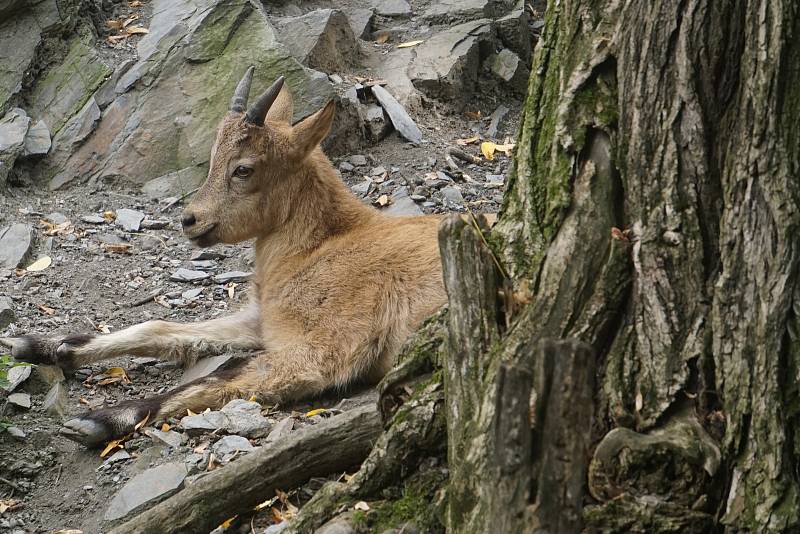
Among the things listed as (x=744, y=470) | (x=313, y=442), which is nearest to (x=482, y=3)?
(x=313, y=442)

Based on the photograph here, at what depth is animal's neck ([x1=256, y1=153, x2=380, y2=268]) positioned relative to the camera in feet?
25.2

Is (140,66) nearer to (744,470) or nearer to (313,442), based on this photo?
(313,442)

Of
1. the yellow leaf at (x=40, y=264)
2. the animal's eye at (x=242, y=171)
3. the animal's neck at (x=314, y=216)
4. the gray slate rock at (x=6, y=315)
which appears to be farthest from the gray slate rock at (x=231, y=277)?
the gray slate rock at (x=6, y=315)

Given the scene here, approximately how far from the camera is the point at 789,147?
131 inches

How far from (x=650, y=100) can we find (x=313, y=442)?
7.17ft

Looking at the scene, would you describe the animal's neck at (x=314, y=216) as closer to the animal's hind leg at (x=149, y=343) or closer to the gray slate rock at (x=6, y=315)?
the animal's hind leg at (x=149, y=343)

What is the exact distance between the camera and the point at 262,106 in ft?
25.4

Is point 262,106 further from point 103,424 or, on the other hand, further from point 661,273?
point 661,273

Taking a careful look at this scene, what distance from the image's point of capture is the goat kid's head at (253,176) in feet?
25.5

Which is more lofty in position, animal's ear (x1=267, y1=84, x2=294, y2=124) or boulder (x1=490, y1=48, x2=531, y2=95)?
boulder (x1=490, y1=48, x2=531, y2=95)

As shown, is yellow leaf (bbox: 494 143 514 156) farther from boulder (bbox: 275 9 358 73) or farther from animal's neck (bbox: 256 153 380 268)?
animal's neck (bbox: 256 153 380 268)

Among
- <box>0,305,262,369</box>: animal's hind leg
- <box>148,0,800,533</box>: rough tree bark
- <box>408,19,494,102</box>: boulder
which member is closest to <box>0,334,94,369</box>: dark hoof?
<box>0,305,262,369</box>: animal's hind leg

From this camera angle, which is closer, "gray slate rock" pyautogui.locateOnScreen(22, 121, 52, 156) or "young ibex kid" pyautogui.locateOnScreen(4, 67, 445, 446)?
"young ibex kid" pyautogui.locateOnScreen(4, 67, 445, 446)

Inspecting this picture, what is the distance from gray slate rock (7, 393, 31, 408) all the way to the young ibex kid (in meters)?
0.57
